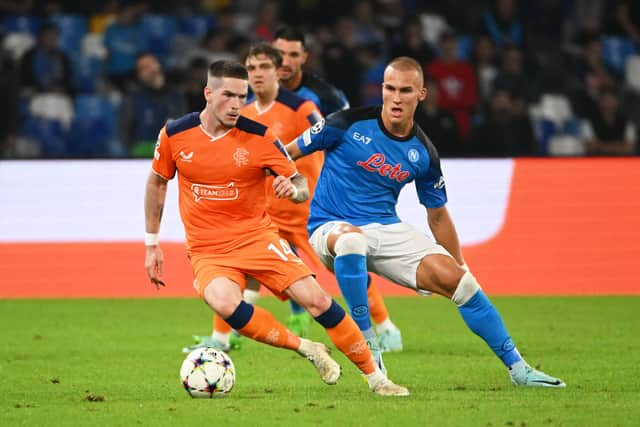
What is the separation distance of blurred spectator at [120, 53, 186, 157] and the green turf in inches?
91.3

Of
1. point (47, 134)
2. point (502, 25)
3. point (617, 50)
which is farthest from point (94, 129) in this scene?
point (617, 50)

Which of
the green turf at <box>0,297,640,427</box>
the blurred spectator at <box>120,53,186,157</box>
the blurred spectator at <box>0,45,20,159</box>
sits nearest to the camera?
the green turf at <box>0,297,640,427</box>

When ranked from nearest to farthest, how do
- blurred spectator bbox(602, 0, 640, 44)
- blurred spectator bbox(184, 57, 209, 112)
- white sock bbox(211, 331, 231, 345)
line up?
white sock bbox(211, 331, 231, 345) < blurred spectator bbox(184, 57, 209, 112) < blurred spectator bbox(602, 0, 640, 44)

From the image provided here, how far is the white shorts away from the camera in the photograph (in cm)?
748

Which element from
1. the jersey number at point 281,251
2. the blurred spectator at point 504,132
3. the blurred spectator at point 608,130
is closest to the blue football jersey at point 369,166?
the jersey number at point 281,251

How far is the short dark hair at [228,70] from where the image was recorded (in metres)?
7.04

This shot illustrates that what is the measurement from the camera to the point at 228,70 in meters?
7.05

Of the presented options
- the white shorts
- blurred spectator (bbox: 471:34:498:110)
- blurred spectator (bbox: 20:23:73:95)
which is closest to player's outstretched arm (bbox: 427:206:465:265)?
the white shorts

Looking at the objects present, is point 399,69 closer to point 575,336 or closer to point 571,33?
point 575,336

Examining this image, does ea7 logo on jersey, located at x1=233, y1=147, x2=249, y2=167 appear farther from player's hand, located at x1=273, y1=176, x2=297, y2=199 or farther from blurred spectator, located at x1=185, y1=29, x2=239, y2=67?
blurred spectator, located at x1=185, y1=29, x2=239, y2=67

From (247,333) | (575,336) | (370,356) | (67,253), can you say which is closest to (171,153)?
(247,333)

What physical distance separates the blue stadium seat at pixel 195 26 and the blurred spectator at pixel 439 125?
357 cm

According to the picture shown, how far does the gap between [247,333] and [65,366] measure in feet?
6.11

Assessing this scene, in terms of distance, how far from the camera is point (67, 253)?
12.5m
